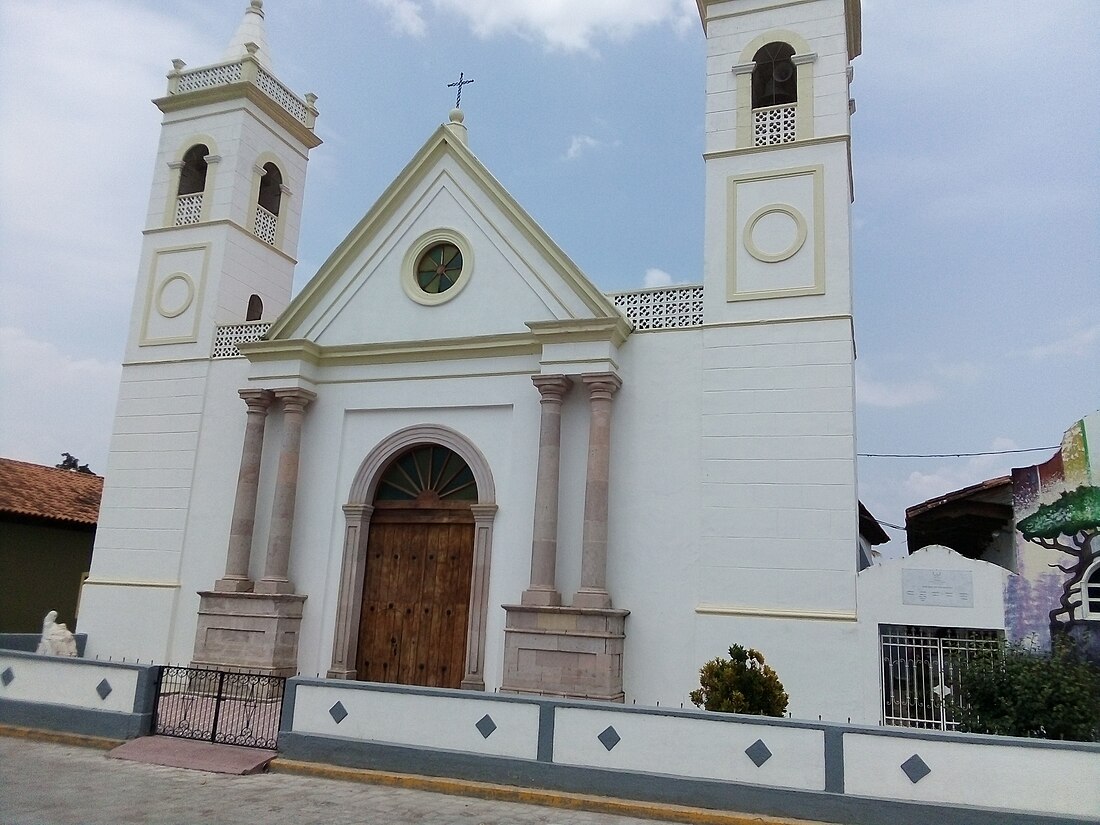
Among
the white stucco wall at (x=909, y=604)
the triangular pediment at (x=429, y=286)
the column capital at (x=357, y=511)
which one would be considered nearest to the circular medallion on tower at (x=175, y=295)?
the triangular pediment at (x=429, y=286)

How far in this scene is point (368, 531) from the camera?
44.3 ft

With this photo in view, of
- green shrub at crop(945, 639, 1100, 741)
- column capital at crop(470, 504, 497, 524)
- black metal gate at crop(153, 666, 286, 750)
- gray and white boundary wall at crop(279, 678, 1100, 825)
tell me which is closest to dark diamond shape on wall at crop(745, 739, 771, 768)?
gray and white boundary wall at crop(279, 678, 1100, 825)

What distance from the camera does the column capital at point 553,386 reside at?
1230cm

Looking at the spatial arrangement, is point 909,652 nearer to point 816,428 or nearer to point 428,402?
point 816,428

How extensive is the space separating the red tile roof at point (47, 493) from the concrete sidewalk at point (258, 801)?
9.99 m

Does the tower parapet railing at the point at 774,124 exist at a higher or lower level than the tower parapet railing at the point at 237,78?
lower

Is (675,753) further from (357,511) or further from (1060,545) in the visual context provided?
(357,511)

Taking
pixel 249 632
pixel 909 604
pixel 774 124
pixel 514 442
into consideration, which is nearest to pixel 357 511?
pixel 249 632

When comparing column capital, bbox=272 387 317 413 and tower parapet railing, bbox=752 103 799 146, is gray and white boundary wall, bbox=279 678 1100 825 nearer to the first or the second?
column capital, bbox=272 387 317 413

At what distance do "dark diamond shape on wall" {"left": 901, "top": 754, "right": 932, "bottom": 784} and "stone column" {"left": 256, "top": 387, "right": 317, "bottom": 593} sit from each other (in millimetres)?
9121

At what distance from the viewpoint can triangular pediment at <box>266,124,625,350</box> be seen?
13.2m

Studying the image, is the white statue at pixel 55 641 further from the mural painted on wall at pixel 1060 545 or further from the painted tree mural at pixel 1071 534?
the painted tree mural at pixel 1071 534

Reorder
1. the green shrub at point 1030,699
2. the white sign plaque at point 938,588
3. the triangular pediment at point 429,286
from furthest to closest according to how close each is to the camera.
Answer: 1. the triangular pediment at point 429,286
2. the white sign plaque at point 938,588
3. the green shrub at point 1030,699

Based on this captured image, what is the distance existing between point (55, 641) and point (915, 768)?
11188 mm
